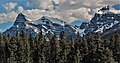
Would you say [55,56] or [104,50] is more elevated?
[104,50]

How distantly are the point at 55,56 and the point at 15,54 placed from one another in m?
17.1

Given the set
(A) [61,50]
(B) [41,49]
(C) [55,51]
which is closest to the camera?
(A) [61,50]

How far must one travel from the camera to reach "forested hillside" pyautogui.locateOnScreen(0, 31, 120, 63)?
10319cm

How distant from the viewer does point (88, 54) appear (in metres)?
109

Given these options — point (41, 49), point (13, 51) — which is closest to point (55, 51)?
point (41, 49)

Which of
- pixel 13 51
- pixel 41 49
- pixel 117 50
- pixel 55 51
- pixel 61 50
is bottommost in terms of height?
pixel 13 51

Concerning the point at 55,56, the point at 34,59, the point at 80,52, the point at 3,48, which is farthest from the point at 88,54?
the point at 3,48

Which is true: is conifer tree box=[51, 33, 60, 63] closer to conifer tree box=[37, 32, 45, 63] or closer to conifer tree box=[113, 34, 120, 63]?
conifer tree box=[37, 32, 45, 63]

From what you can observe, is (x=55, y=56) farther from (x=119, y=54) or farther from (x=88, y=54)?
(x=119, y=54)

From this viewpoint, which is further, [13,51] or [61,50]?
[13,51]

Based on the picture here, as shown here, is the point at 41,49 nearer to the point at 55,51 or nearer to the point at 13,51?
the point at 55,51

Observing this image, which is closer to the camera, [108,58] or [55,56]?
[108,58]

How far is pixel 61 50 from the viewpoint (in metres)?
116

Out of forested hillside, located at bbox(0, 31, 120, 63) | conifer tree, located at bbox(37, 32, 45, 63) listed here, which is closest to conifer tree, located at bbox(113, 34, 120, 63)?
forested hillside, located at bbox(0, 31, 120, 63)
